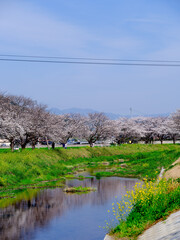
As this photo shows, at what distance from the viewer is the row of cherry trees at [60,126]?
46344 millimetres

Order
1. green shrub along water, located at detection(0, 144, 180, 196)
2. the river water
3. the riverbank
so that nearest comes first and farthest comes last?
1. the riverbank
2. the river water
3. green shrub along water, located at detection(0, 144, 180, 196)

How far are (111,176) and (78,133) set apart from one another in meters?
28.3

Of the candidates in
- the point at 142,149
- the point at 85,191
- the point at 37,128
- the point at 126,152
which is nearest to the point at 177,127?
the point at 142,149

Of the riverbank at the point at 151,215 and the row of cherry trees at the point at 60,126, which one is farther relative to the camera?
the row of cherry trees at the point at 60,126

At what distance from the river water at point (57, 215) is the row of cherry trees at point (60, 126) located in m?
17.6

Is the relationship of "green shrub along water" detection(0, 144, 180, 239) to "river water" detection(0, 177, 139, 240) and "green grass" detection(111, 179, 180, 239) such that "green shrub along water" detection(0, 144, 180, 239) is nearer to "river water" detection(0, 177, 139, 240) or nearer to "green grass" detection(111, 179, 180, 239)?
"green grass" detection(111, 179, 180, 239)

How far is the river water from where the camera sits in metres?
17.1

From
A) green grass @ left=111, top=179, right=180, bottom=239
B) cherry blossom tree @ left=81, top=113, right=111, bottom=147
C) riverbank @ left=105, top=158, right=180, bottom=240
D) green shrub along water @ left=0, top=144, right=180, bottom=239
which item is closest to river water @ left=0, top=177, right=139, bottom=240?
green shrub along water @ left=0, top=144, right=180, bottom=239

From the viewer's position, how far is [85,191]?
95.8 feet

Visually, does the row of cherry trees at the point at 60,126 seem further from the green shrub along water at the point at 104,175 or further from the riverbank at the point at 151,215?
the riverbank at the point at 151,215

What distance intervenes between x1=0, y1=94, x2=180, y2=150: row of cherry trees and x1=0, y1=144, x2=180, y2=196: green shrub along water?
138 inches

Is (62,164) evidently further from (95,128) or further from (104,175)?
(95,128)

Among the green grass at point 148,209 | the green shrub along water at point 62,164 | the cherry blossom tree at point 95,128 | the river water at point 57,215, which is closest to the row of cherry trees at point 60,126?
the cherry blossom tree at point 95,128

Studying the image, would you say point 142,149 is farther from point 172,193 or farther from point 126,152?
point 172,193
